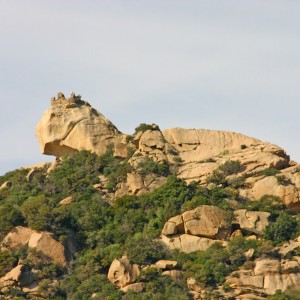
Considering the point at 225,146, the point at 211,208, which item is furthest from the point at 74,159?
the point at 211,208

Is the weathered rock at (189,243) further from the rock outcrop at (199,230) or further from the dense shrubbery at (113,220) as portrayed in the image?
the dense shrubbery at (113,220)

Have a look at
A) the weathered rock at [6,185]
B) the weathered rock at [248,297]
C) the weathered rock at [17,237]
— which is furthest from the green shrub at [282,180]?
the weathered rock at [6,185]

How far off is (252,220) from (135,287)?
30.7 ft

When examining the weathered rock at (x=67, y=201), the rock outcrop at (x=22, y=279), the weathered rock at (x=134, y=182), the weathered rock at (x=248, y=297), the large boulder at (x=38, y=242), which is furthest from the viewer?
the weathered rock at (x=134, y=182)

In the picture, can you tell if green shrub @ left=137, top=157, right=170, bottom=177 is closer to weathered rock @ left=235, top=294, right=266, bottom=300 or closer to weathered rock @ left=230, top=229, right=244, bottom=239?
weathered rock @ left=230, top=229, right=244, bottom=239

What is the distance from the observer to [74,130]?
96188 millimetres

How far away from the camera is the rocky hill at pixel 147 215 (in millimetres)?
76438

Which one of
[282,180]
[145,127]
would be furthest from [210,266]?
[145,127]

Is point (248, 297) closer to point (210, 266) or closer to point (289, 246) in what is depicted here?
point (210, 266)

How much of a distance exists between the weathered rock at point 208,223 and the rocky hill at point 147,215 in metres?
0.06

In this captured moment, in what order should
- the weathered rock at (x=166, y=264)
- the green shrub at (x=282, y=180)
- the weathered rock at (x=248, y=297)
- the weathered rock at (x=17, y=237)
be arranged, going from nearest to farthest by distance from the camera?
the weathered rock at (x=248, y=297)
the weathered rock at (x=166, y=264)
the weathered rock at (x=17, y=237)
the green shrub at (x=282, y=180)

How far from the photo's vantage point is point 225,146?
92.2m

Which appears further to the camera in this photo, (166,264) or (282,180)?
(282,180)

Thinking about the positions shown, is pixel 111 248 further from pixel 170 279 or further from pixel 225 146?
pixel 225 146
